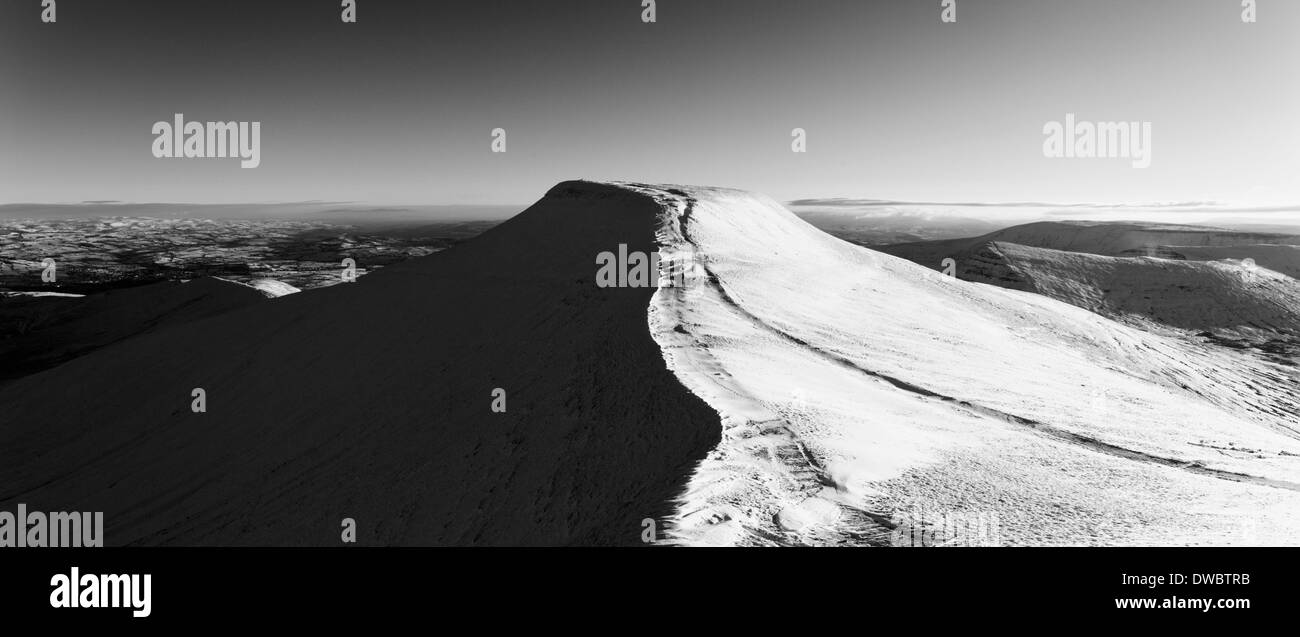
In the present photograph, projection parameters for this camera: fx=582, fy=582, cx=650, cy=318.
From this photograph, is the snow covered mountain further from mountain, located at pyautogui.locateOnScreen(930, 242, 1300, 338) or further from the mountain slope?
mountain, located at pyautogui.locateOnScreen(930, 242, 1300, 338)

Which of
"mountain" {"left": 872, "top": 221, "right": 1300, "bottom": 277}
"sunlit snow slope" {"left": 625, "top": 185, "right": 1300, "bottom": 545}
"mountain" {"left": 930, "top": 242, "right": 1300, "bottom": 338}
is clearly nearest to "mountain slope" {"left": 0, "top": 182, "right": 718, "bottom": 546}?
"sunlit snow slope" {"left": 625, "top": 185, "right": 1300, "bottom": 545}

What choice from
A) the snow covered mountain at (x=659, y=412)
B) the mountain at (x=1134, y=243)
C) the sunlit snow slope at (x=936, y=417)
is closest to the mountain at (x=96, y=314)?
the snow covered mountain at (x=659, y=412)

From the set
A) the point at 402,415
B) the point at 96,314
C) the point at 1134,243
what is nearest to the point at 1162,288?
the point at 402,415

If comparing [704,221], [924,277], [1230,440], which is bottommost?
[1230,440]

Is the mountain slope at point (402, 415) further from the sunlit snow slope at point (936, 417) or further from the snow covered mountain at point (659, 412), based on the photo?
the sunlit snow slope at point (936, 417)

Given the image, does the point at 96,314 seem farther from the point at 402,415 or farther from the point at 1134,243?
the point at 1134,243
